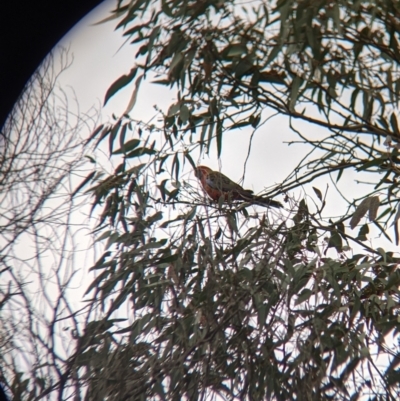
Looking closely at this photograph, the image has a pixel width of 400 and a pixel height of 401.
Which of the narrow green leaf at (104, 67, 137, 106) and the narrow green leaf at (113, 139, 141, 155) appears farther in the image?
the narrow green leaf at (113, 139, 141, 155)

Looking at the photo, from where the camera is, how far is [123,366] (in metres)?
1.68

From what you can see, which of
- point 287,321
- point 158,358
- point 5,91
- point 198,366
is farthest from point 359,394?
point 5,91

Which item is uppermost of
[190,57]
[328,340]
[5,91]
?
[5,91]

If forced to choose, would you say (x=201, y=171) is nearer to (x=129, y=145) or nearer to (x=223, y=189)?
(x=223, y=189)

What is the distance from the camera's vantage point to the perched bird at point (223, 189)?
79.6 inches

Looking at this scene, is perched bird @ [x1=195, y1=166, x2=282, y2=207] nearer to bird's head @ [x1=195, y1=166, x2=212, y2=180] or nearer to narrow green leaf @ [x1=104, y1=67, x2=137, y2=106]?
bird's head @ [x1=195, y1=166, x2=212, y2=180]

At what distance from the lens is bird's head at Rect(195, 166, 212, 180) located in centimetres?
200

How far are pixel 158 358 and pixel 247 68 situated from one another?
90 cm

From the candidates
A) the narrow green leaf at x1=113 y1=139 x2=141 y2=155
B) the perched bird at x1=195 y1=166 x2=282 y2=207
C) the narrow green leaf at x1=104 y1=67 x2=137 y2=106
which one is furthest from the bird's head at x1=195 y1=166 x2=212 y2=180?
the narrow green leaf at x1=104 y1=67 x2=137 y2=106

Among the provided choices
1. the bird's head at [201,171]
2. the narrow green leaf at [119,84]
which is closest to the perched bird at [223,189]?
the bird's head at [201,171]

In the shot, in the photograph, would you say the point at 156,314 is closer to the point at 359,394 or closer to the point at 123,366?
the point at 123,366

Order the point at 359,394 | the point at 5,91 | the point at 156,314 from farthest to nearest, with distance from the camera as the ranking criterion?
the point at 5,91 < the point at 156,314 < the point at 359,394

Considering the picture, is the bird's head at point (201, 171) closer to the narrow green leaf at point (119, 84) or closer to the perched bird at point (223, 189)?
the perched bird at point (223, 189)

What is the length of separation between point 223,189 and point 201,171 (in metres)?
0.12
